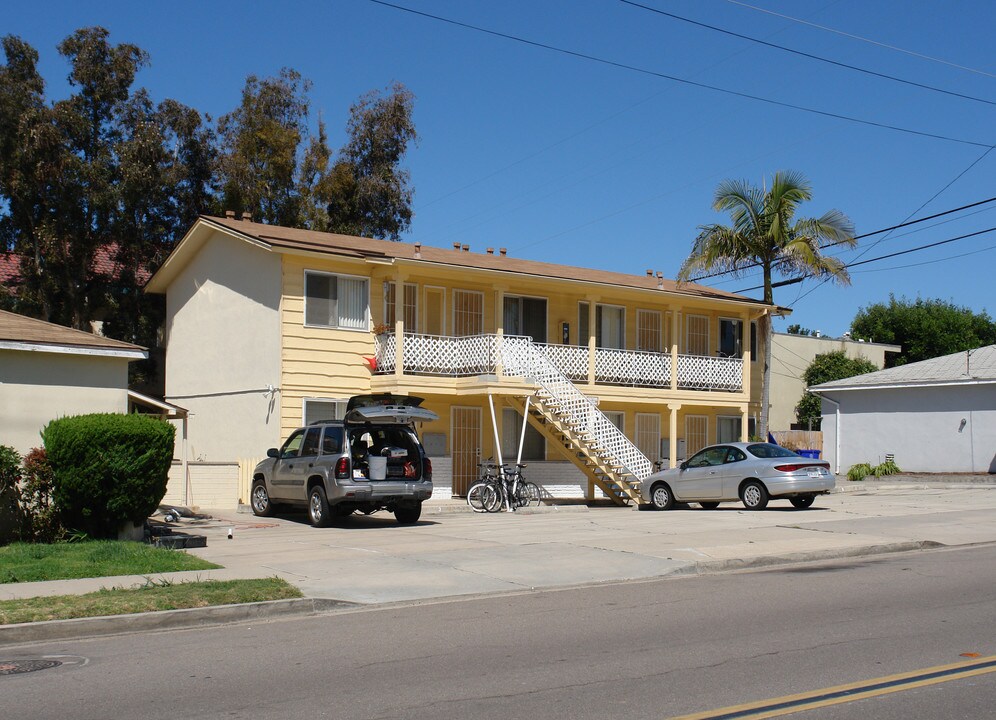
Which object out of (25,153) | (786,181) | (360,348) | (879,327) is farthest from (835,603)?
(879,327)

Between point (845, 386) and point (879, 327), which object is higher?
point (879, 327)

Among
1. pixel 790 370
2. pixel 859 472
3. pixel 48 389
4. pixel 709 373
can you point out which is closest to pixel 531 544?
pixel 48 389

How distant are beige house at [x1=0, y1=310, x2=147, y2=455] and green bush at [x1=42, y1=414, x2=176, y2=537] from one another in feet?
2.23

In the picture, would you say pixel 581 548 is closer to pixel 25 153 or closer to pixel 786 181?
pixel 786 181

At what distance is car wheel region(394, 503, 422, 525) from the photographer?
64.3 feet

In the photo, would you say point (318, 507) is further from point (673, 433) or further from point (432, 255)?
point (673, 433)

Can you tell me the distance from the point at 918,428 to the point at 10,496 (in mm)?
27469

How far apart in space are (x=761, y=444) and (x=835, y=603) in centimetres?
1223

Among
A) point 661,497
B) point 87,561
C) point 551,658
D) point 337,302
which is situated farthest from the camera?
point 337,302

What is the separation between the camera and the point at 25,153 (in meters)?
28.9

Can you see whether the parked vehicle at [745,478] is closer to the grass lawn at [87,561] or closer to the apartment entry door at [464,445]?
the apartment entry door at [464,445]

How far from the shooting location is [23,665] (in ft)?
27.5

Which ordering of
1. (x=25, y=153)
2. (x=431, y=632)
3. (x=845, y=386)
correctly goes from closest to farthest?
1. (x=431, y=632)
2. (x=25, y=153)
3. (x=845, y=386)

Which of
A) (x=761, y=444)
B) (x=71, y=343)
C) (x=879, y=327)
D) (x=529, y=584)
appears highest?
(x=879, y=327)
